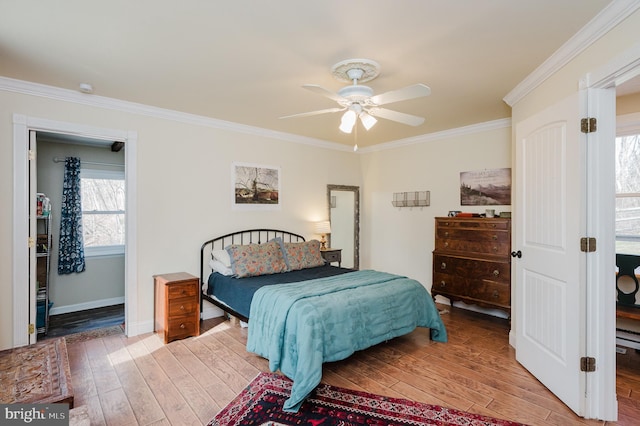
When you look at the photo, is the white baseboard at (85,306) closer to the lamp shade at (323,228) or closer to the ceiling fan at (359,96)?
the lamp shade at (323,228)

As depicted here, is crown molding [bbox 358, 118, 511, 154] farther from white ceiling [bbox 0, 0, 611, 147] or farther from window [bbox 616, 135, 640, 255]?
window [bbox 616, 135, 640, 255]

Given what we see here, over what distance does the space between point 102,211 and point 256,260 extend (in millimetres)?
2734

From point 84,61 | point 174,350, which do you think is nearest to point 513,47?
point 84,61

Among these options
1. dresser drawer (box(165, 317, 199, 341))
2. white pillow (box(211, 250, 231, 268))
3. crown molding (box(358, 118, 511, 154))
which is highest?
crown molding (box(358, 118, 511, 154))

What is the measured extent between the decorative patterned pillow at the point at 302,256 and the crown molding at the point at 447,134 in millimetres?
2325

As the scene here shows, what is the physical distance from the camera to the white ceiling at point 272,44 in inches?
78.0

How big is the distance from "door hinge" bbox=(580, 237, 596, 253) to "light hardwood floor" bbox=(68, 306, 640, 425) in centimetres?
113

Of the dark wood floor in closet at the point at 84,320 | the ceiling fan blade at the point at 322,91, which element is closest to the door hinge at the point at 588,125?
the ceiling fan blade at the point at 322,91

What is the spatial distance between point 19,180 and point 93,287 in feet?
7.38

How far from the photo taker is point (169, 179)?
4004mm

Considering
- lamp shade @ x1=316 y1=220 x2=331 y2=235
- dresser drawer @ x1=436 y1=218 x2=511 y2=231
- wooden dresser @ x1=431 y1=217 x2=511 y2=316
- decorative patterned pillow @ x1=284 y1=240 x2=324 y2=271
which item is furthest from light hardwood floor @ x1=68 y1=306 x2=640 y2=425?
lamp shade @ x1=316 y1=220 x2=331 y2=235

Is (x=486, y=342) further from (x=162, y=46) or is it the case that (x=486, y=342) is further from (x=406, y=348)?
(x=162, y=46)

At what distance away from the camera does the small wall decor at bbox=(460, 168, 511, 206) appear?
4.31 metres

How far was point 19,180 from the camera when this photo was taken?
3123mm
